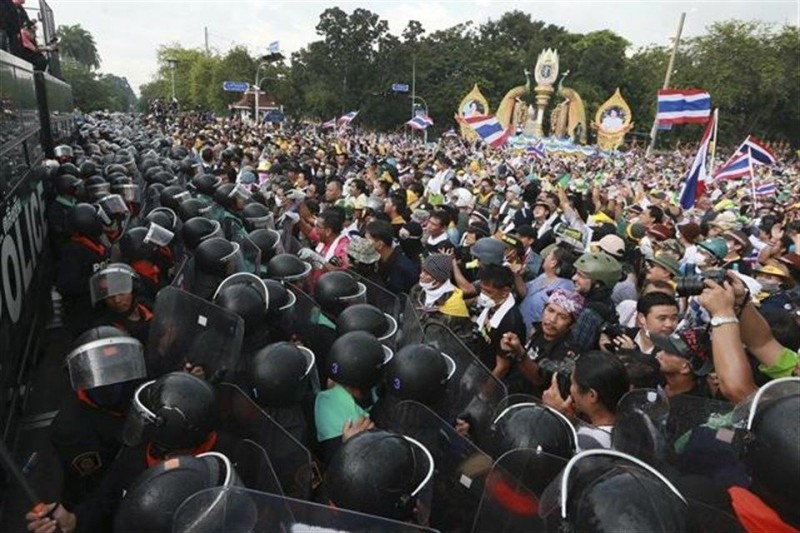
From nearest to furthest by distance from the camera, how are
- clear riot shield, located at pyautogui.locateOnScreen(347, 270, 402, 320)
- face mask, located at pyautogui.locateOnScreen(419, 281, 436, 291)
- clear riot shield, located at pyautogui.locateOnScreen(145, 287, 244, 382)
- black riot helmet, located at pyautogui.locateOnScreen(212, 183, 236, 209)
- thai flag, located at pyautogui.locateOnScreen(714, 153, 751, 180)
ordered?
1. clear riot shield, located at pyautogui.locateOnScreen(145, 287, 244, 382)
2. face mask, located at pyautogui.locateOnScreen(419, 281, 436, 291)
3. clear riot shield, located at pyautogui.locateOnScreen(347, 270, 402, 320)
4. black riot helmet, located at pyautogui.locateOnScreen(212, 183, 236, 209)
5. thai flag, located at pyautogui.locateOnScreen(714, 153, 751, 180)

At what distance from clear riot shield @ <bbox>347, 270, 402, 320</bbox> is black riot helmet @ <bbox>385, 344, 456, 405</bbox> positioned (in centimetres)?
182

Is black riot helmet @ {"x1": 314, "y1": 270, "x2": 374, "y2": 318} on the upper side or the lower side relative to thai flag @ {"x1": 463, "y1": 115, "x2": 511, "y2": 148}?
lower

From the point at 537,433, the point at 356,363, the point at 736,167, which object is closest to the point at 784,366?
the point at 537,433

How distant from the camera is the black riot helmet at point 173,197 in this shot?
750cm

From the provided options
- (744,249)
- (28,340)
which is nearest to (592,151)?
(744,249)

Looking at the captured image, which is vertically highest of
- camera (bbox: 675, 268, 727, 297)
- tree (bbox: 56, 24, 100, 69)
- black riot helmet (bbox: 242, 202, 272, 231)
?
tree (bbox: 56, 24, 100, 69)

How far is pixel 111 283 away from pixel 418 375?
223 cm

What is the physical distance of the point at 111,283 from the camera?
3.78 meters

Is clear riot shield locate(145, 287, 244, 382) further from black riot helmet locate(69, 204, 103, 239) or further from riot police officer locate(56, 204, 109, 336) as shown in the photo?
black riot helmet locate(69, 204, 103, 239)

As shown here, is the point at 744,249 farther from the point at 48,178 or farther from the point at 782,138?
the point at 782,138

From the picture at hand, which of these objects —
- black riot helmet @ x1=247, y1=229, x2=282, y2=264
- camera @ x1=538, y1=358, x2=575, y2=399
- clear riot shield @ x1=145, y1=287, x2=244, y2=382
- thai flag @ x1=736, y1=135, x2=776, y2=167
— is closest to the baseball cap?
camera @ x1=538, y1=358, x2=575, y2=399

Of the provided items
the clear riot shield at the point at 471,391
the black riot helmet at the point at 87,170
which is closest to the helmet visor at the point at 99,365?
the clear riot shield at the point at 471,391

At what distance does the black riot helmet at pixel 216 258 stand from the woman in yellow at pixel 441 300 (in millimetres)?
1549

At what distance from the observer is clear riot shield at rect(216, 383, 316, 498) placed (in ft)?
8.05
